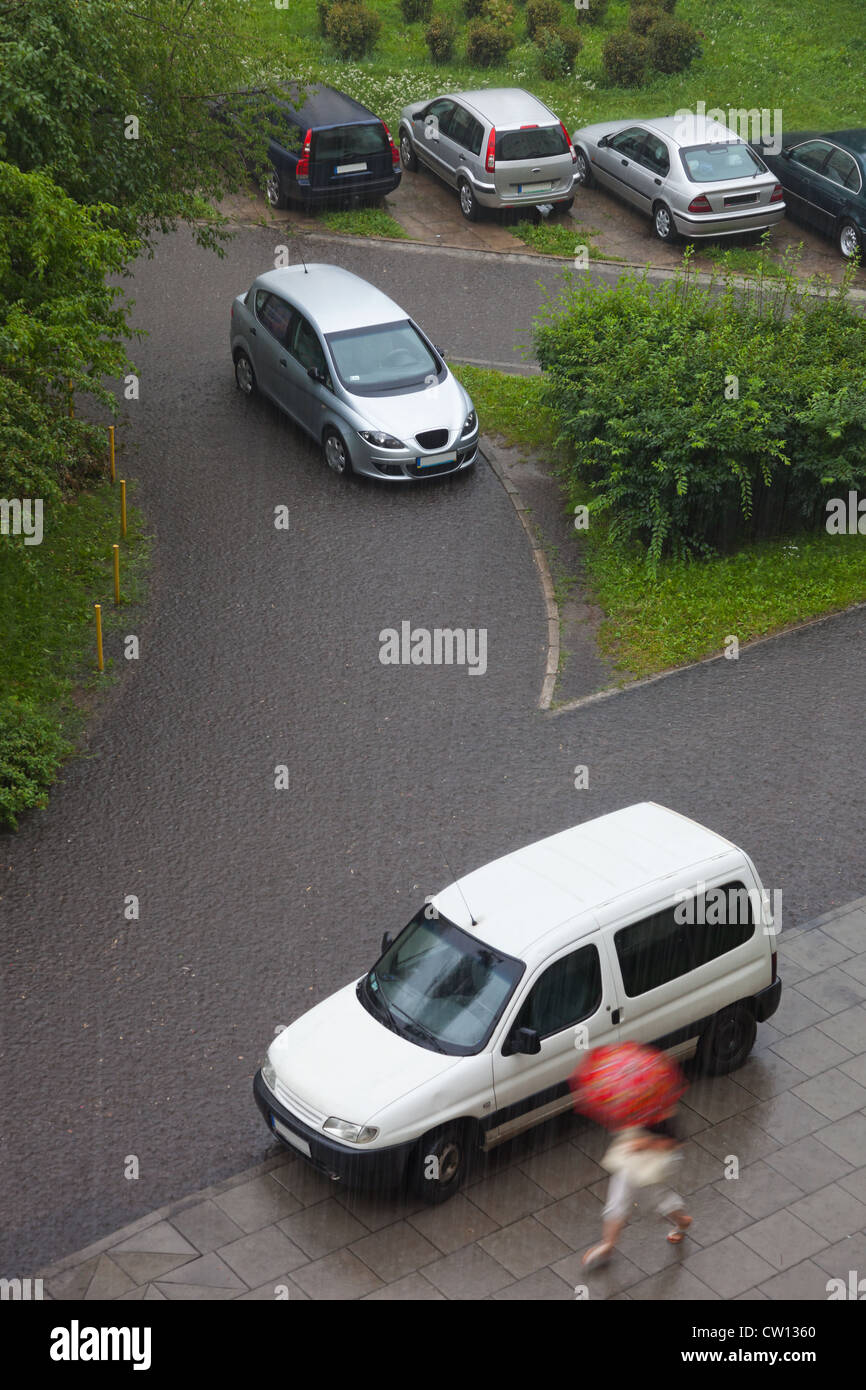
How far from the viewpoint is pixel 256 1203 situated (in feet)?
29.5

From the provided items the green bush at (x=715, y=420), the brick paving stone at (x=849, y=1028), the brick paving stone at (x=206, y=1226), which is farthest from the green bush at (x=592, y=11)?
the brick paving stone at (x=206, y=1226)

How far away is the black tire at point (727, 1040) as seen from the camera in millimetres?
9836

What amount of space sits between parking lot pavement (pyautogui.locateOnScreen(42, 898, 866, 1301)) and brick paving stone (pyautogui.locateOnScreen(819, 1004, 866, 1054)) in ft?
1.23

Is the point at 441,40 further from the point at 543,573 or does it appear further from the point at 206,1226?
the point at 206,1226

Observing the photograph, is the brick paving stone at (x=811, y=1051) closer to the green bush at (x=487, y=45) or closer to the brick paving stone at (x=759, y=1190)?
the brick paving stone at (x=759, y=1190)

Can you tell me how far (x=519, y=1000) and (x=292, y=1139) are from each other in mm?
1618

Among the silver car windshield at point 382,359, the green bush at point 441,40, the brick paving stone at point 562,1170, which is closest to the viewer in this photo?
the brick paving stone at point 562,1170

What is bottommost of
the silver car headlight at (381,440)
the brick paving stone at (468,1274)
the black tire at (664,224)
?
the brick paving stone at (468,1274)

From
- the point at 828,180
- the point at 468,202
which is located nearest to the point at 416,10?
the point at 468,202

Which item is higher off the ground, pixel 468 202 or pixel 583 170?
pixel 583 170

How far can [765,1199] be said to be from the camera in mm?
9062

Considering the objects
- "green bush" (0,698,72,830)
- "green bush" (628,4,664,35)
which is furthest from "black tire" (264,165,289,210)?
"green bush" (0,698,72,830)

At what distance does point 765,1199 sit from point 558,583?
8.14m

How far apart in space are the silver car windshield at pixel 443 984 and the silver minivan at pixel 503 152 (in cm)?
1741
